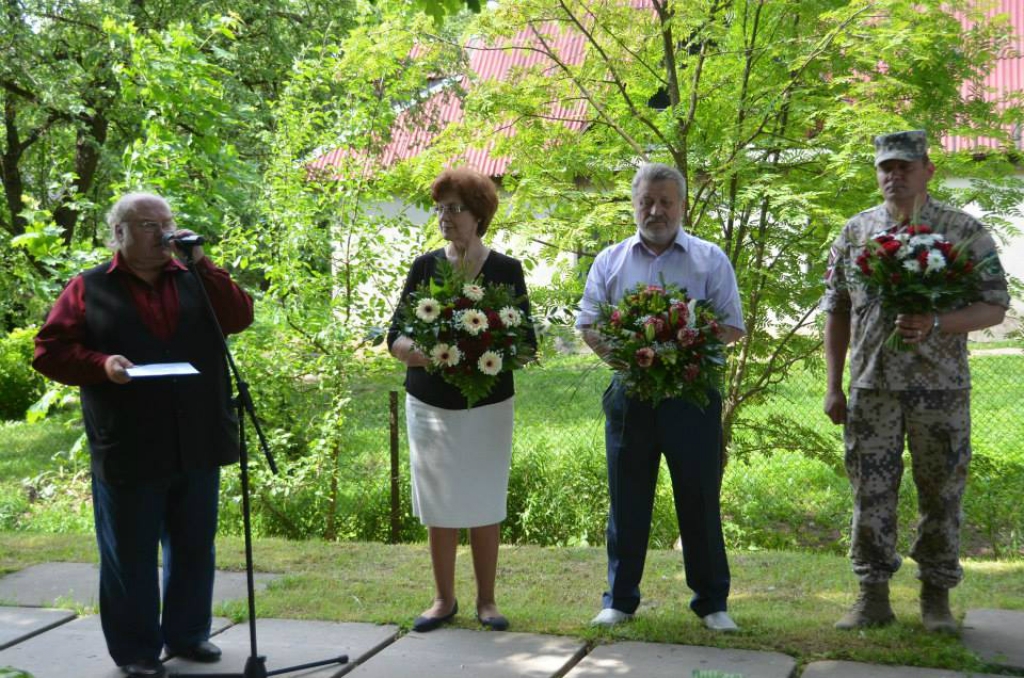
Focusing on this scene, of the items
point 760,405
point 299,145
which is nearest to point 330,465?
point 299,145

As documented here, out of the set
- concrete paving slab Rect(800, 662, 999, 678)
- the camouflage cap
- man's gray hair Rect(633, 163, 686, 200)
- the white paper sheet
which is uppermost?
the camouflage cap

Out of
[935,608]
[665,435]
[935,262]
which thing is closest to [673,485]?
[665,435]

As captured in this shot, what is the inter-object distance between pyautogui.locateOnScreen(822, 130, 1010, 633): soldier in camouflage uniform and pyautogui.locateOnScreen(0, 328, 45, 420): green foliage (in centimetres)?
1354

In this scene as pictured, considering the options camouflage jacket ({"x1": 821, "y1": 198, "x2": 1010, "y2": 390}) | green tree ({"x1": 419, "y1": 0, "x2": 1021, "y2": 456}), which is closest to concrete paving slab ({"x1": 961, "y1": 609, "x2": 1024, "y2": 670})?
camouflage jacket ({"x1": 821, "y1": 198, "x2": 1010, "y2": 390})

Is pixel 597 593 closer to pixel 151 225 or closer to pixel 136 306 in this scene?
pixel 136 306

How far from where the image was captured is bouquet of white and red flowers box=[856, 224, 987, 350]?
13.2ft

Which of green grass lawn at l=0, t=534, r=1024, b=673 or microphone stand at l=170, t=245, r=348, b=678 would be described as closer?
microphone stand at l=170, t=245, r=348, b=678

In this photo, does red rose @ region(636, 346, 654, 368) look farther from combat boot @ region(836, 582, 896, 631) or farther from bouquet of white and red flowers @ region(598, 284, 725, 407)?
combat boot @ region(836, 582, 896, 631)

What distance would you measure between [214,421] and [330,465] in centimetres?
341

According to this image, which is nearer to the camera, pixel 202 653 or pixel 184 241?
pixel 184 241

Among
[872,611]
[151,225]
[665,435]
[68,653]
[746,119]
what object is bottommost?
[68,653]

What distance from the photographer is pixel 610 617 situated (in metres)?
4.57

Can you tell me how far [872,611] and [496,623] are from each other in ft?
5.23

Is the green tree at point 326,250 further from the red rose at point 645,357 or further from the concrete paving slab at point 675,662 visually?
the concrete paving slab at point 675,662
